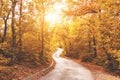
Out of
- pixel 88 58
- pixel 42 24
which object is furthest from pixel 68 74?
pixel 88 58

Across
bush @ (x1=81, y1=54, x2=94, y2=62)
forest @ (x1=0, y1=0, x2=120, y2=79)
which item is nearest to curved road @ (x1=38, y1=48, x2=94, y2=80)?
forest @ (x1=0, y1=0, x2=120, y2=79)

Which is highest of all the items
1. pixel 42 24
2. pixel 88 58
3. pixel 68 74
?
pixel 42 24

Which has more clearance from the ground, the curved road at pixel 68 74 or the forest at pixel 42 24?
the forest at pixel 42 24

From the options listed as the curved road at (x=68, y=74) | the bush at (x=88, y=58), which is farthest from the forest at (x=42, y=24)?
the bush at (x=88, y=58)

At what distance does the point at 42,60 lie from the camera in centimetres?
2941

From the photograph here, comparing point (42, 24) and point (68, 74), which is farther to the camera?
point (42, 24)

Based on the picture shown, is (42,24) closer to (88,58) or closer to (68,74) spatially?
(68,74)

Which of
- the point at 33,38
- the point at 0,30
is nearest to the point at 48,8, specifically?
the point at 33,38

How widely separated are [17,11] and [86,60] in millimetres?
26790

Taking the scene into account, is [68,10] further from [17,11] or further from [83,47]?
[83,47]

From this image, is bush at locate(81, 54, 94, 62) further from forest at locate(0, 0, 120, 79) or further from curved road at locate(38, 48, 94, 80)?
curved road at locate(38, 48, 94, 80)

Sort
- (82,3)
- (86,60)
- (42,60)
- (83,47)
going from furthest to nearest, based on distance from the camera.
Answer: (83,47) < (86,60) < (42,60) < (82,3)

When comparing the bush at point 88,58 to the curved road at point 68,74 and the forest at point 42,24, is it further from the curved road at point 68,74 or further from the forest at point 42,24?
the curved road at point 68,74

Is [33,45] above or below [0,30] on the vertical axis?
below
